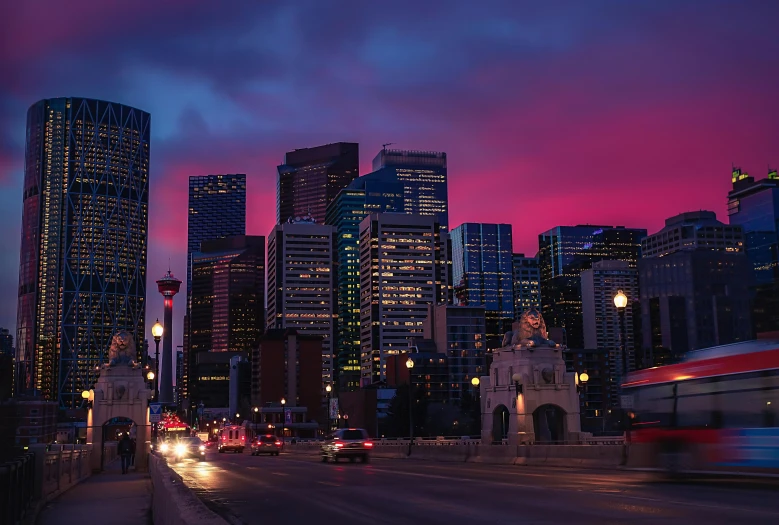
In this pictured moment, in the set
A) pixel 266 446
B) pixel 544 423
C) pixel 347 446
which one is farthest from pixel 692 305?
pixel 347 446

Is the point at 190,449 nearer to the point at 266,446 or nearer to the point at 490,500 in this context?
the point at 266,446

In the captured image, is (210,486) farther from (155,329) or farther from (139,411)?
(139,411)

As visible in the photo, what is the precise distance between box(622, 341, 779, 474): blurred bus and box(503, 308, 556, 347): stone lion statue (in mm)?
Answer: 39794

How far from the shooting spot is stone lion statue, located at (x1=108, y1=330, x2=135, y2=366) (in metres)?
58.1

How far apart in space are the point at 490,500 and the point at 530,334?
174 feet

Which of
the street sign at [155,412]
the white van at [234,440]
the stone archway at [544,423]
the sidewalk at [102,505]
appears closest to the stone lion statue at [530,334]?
the stone archway at [544,423]

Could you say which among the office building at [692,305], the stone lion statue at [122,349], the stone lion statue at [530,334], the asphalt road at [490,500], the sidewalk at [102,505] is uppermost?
the office building at [692,305]

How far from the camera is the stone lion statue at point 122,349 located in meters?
58.1

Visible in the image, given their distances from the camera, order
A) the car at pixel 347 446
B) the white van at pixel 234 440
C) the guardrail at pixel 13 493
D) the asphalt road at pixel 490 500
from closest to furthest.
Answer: the guardrail at pixel 13 493 → the asphalt road at pixel 490 500 → the car at pixel 347 446 → the white van at pixel 234 440

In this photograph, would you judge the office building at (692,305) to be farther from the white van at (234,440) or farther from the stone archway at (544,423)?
the white van at (234,440)

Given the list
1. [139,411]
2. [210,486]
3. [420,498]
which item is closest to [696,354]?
[420,498]

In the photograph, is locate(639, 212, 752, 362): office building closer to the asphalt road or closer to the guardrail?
the asphalt road

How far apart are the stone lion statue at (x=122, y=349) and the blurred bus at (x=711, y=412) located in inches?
1566

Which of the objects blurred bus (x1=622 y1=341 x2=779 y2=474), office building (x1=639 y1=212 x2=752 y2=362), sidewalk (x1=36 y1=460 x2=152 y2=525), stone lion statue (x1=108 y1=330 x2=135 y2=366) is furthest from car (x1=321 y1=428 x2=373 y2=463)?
office building (x1=639 y1=212 x2=752 y2=362)
